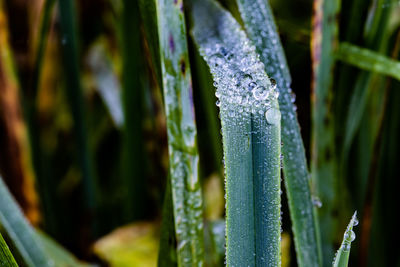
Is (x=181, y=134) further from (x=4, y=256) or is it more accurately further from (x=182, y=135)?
(x=4, y=256)

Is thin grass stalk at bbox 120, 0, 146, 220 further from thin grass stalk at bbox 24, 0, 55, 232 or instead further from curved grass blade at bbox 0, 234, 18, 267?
curved grass blade at bbox 0, 234, 18, 267

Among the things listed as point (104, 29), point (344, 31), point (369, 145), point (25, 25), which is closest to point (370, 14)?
point (344, 31)

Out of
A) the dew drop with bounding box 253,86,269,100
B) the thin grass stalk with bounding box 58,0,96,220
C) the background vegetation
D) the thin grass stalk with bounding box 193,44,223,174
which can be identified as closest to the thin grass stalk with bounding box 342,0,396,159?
the background vegetation

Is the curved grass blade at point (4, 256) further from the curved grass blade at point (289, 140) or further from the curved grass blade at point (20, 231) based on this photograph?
the curved grass blade at point (289, 140)

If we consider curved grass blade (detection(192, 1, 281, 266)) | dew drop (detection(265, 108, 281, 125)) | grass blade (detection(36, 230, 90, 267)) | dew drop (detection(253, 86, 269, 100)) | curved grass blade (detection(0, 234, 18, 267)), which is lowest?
grass blade (detection(36, 230, 90, 267))

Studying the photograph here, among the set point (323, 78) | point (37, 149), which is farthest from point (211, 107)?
point (37, 149)

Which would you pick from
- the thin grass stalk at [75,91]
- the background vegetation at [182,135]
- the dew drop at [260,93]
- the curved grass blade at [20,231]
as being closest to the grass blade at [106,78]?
the background vegetation at [182,135]
